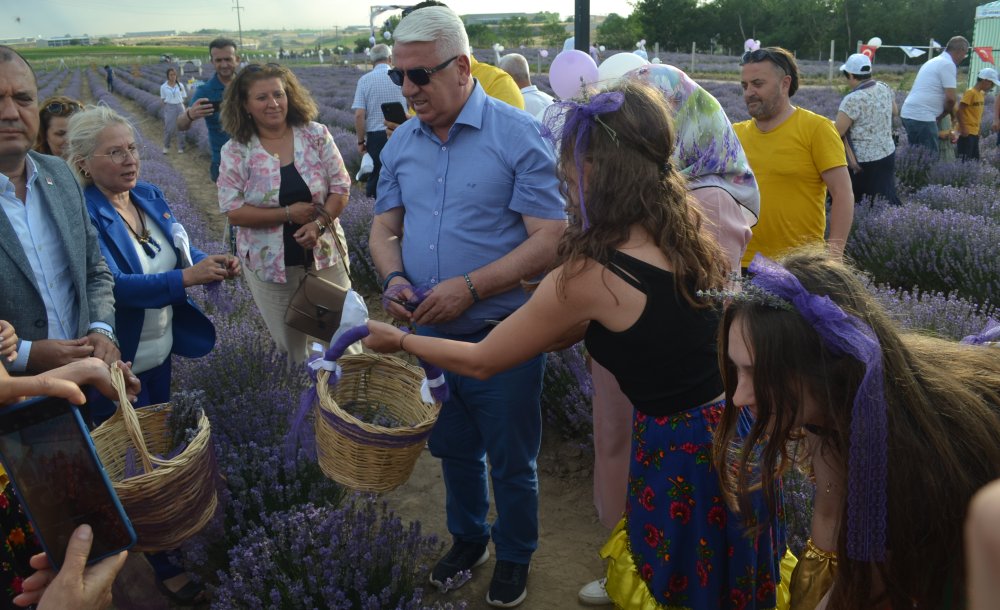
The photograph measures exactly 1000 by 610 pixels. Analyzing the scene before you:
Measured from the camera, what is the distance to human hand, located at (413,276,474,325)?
7.94 ft

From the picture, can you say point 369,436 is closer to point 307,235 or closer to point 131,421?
point 131,421

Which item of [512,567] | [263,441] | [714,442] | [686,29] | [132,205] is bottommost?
[512,567]

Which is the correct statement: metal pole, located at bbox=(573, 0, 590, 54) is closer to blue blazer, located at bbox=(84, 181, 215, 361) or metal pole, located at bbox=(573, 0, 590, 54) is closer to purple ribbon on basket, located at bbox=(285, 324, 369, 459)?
blue blazer, located at bbox=(84, 181, 215, 361)

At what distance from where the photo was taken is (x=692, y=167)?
2.37 meters

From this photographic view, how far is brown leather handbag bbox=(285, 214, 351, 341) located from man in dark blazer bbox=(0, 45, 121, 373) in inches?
28.8

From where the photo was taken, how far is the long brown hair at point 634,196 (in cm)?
177

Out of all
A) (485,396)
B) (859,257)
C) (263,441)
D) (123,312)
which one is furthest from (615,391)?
(859,257)

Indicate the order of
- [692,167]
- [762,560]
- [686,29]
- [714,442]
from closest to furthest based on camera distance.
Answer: [714,442] < [762,560] < [692,167] < [686,29]

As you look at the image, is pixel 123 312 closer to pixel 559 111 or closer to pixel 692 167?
pixel 559 111

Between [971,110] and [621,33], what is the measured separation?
45.0m

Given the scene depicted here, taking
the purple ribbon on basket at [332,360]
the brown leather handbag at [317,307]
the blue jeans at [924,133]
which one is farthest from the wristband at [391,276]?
the blue jeans at [924,133]

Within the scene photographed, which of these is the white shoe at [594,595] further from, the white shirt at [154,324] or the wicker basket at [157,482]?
the white shirt at [154,324]

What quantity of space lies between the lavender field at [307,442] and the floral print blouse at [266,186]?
0.91 ft

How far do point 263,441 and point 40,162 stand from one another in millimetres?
1314
